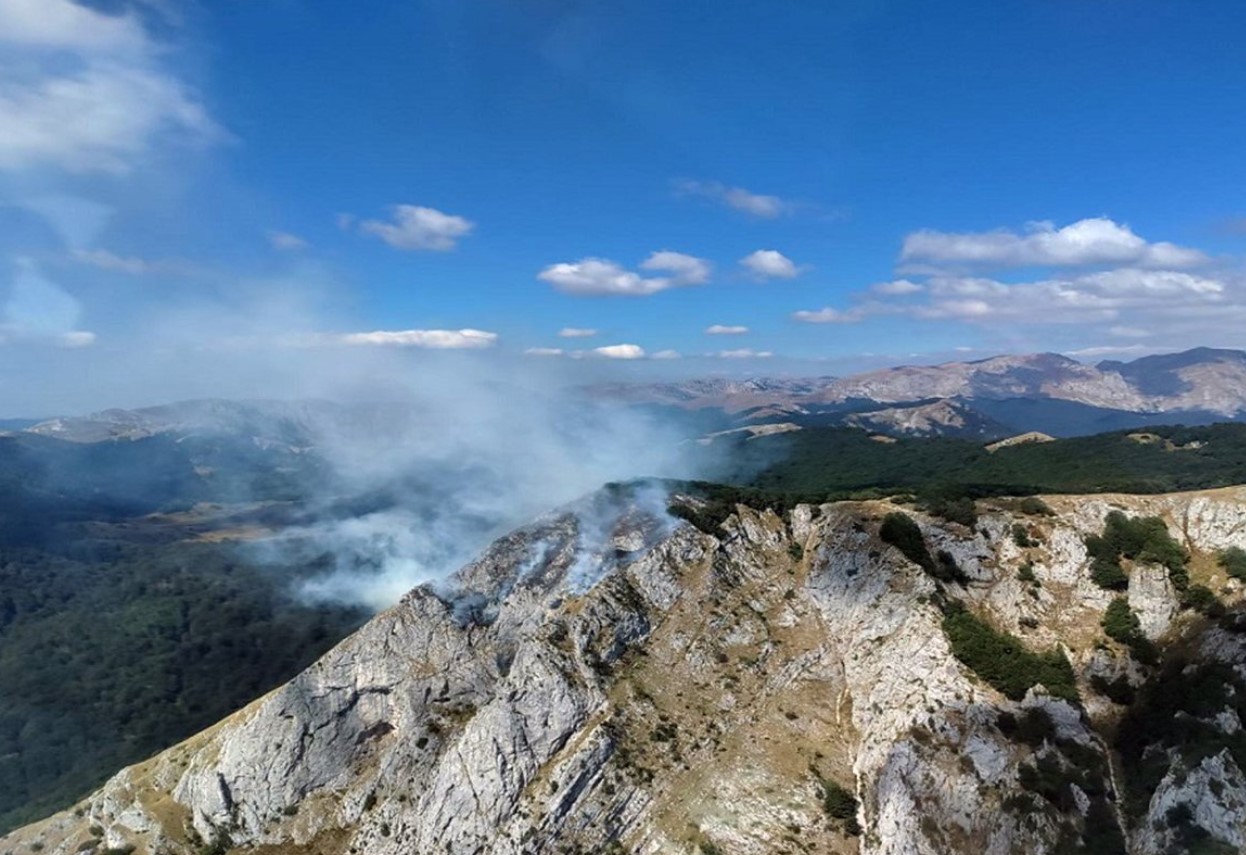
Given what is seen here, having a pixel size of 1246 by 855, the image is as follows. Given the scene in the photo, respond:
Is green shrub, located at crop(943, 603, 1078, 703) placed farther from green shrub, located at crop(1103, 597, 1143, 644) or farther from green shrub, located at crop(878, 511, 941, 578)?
green shrub, located at crop(878, 511, 941, 578)

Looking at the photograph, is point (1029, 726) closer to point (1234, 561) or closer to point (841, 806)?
point (841, 806)

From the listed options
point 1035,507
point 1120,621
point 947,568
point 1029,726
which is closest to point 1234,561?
point 1120,621

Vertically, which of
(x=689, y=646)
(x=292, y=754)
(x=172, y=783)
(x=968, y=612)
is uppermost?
(x=968, y=612)

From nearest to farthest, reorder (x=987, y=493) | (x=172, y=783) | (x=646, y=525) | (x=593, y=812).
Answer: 1. (x=593, y=812)
2. (x=172, y=783)
3. (x=646, y=525)
4. (x=987, y=493)

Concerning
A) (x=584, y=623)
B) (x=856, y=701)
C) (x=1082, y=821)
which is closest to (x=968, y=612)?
(x=856, y=701)

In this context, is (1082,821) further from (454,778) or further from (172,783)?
(172,783)

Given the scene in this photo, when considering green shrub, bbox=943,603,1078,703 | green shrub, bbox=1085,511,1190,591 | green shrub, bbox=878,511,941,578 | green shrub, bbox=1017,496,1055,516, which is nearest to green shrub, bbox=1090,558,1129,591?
green shrub, bbox=1085,511,1190,591

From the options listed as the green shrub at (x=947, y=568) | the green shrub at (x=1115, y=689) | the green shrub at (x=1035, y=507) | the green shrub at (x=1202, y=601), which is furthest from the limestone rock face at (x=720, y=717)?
the green shrub at (x=1035, y=507)

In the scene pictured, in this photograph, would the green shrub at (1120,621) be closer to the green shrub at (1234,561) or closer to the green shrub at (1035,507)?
the green shrub at (1234,561)
